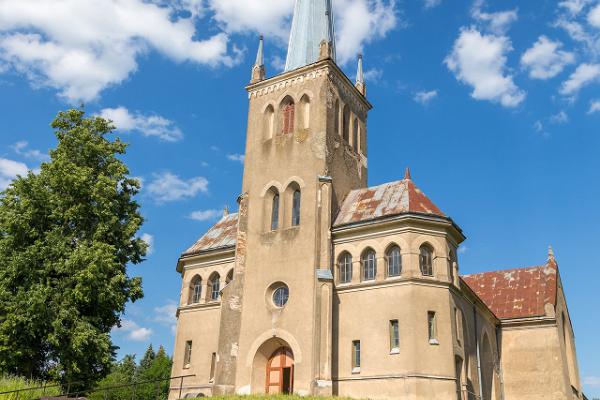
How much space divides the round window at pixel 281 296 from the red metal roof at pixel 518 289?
18.2 metres

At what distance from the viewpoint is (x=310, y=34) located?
36.8 meters

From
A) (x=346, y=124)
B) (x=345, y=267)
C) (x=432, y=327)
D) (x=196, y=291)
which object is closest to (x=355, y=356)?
(x=432, y=327)

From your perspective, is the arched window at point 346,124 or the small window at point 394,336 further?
the arched window at point 346,124

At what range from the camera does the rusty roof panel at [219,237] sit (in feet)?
113

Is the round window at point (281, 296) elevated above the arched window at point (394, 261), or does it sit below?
below

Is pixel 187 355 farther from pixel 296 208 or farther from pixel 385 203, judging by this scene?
pixel 385 203

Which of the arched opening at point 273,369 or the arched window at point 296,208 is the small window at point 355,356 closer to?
the arched opening at point 273,369

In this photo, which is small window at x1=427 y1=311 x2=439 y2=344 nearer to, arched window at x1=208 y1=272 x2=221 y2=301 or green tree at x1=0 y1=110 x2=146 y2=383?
arched window at x1=208 y1=272 x2=221 y2=301

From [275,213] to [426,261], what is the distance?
28.2 feet

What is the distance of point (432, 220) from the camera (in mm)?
28453

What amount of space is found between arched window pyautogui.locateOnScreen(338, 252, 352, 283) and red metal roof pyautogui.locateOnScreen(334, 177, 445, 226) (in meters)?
1.69

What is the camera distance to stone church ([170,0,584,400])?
26906mm

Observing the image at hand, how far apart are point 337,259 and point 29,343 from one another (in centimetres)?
1489

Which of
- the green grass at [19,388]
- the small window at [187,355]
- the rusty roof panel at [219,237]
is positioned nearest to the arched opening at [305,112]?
the rusty roof panel at [219,237]
